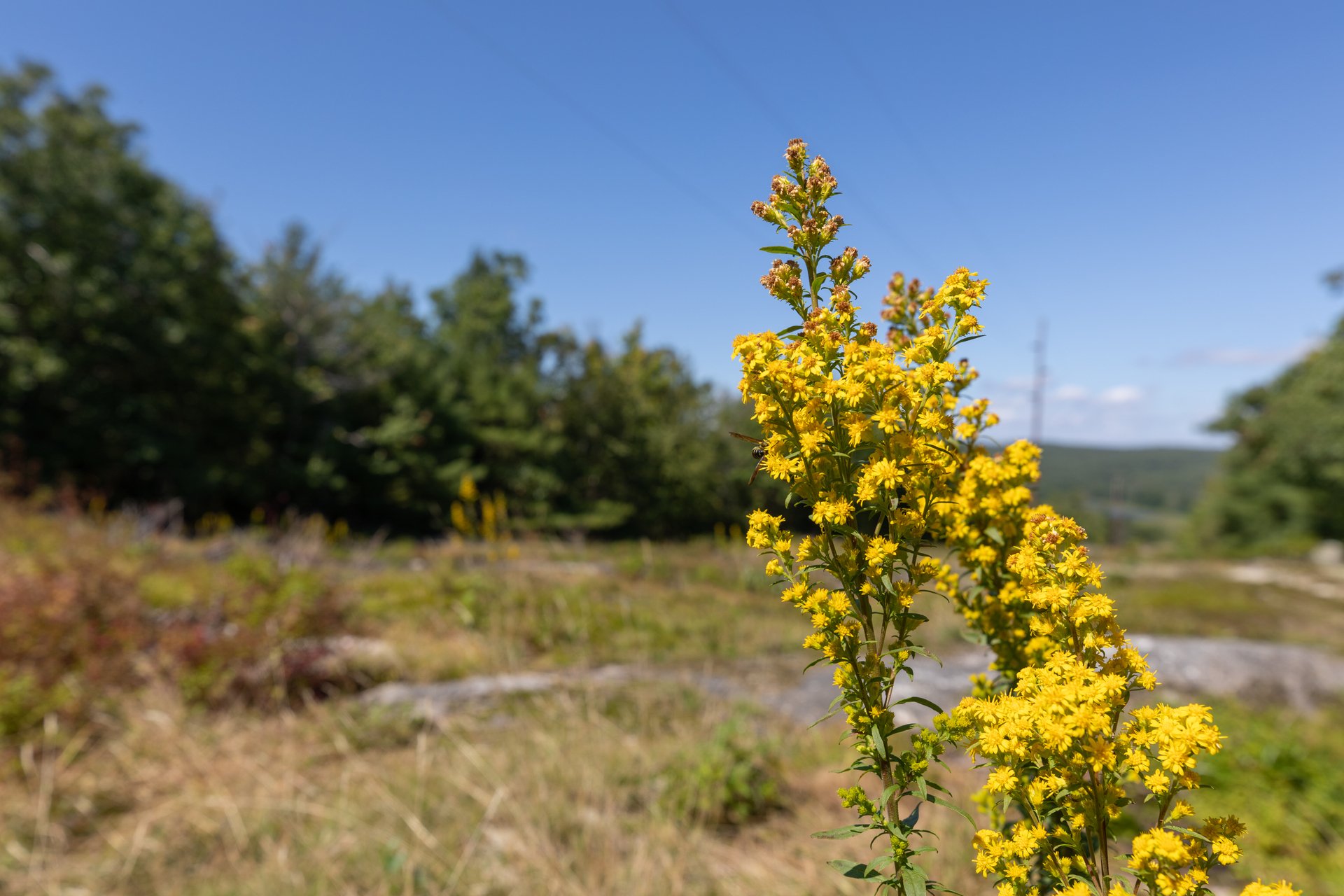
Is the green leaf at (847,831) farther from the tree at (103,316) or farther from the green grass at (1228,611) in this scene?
the tree at (103,316)

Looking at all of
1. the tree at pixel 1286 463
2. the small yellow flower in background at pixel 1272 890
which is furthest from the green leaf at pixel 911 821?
the tree at pixel 1286 463

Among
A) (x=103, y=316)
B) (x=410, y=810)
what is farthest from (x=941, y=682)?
(x=103, y=316)

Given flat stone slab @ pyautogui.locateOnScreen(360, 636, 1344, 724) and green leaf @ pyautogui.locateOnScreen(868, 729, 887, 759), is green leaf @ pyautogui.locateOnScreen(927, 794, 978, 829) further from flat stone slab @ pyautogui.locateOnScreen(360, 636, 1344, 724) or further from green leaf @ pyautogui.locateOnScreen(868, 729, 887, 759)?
flat stone slab @ pyautogui.locateOnScreen(360, 636, 1344, 724)

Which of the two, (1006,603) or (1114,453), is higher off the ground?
(1114,453)

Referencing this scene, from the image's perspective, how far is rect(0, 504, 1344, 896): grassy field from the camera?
2.91 m

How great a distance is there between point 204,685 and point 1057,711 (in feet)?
19.7

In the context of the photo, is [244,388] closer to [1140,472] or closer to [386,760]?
[386,760]

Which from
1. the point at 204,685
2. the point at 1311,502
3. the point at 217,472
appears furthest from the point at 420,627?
the point at 1311,502

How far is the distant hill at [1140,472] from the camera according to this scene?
123062mm

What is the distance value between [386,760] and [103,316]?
17.2 metres

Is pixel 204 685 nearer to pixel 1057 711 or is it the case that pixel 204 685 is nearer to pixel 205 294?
pixel 1057 711

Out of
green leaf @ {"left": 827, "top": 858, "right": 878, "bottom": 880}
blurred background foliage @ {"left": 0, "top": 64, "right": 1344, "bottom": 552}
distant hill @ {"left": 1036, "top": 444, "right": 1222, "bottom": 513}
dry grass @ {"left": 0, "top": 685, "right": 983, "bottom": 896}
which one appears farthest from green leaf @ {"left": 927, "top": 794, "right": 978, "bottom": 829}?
distant hill @ {"left": 1036, "top": 444, "right": 1222, "bottom": 513}

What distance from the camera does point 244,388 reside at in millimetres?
17875

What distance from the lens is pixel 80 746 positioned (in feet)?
13.9
